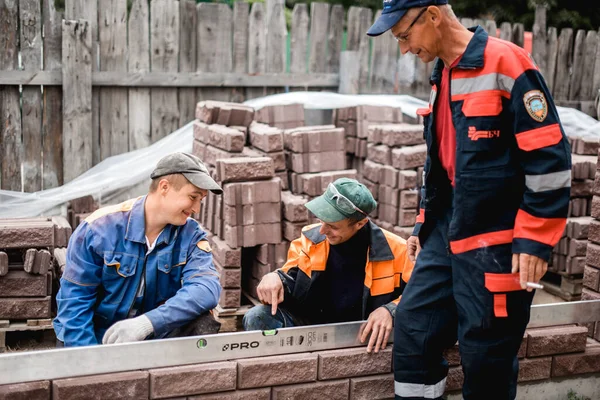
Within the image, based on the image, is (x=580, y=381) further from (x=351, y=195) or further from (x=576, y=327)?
(x=351, y=195)

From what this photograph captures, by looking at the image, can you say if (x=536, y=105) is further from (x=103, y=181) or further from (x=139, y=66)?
(x=139, y=66)

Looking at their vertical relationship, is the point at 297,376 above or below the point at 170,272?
below

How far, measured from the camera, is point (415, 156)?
7242 mm

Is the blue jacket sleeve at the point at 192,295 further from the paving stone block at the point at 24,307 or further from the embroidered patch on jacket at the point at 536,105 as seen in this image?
the paving stone block at the point at 24,307

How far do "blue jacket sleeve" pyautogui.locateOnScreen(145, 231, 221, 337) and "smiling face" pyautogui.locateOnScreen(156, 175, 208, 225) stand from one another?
175mm

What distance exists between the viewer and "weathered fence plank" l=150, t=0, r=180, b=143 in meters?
8.14

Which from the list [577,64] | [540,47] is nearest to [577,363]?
[540,47]

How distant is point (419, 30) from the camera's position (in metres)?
2.96

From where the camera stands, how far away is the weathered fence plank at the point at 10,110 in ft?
24.5

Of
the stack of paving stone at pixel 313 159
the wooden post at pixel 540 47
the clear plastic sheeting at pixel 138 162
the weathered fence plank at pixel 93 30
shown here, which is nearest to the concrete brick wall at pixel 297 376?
the stack of paving stone at pixel 313 159

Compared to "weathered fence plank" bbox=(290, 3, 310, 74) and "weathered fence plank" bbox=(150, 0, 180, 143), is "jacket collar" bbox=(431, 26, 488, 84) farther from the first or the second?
"weathered fence plank" bbox=(290, 3, 310, 74)

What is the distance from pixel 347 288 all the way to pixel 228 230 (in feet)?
7.40

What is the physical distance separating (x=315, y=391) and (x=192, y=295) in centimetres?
79

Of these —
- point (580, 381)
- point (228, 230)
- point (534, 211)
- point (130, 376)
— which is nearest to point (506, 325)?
point (534, 211)
